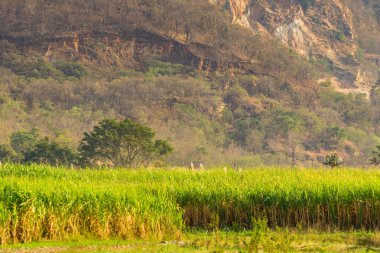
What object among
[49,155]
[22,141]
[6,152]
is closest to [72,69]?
[22,141]

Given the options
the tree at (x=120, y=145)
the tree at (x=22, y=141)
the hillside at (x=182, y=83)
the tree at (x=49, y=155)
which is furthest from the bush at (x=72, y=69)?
the tree at (x=49, y=155)

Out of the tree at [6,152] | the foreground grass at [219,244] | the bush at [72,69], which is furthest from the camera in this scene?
the bush at [72,69]

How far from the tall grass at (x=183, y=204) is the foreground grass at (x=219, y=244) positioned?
2.23 feet

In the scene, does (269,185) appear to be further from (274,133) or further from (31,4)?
(31,4)

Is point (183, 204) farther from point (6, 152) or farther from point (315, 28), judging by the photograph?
point (315, 28)

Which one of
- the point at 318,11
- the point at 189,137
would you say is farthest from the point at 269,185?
the point at 318,11

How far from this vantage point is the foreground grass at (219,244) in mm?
20922

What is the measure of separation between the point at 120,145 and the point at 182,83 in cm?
4750

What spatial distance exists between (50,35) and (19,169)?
303 ft

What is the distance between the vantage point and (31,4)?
129m

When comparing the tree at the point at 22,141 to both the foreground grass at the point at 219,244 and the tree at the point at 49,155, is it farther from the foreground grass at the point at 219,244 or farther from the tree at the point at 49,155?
the foreground grass at the point at 219,244

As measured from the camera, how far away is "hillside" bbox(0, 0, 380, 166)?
343 ft

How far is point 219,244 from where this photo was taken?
22.2m

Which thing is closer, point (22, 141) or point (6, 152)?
point (6, 152)
